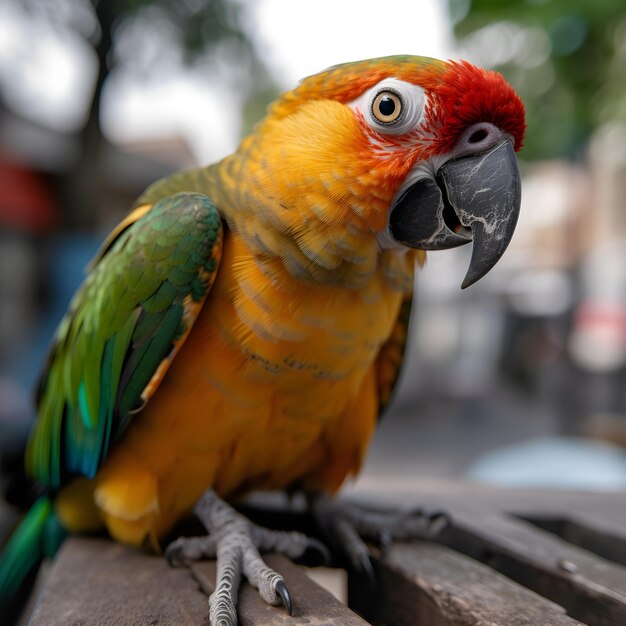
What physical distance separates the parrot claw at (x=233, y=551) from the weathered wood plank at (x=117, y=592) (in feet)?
0.12

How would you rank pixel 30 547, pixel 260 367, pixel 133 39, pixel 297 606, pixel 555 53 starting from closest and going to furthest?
pixel 297 606 < pixel 260 367 < pixel 30 547 < pixel 555 53 < pixel 133 39

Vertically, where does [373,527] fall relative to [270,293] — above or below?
below

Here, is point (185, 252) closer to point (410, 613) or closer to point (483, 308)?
point (410, 613)

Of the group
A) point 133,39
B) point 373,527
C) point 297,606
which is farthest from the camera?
point 133,39

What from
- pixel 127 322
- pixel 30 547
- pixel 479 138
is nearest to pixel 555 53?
pixel 479 138

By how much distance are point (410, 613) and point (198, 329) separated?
68cm

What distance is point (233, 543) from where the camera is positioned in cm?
117

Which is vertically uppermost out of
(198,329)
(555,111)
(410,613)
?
(555,111)

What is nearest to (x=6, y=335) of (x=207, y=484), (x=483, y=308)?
(x=483, y=308)

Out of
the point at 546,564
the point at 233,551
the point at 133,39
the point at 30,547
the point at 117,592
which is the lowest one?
the point at 30,547

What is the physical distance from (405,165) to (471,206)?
140mm

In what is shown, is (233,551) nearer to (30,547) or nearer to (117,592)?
(117,592)

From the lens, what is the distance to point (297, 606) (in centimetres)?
98

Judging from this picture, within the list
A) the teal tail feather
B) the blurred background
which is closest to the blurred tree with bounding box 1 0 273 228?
the blurred background
